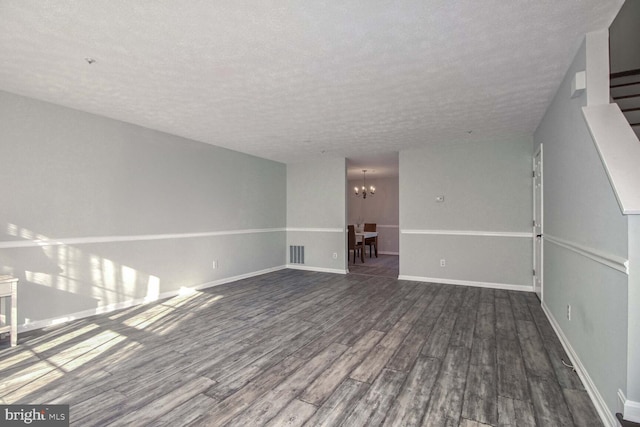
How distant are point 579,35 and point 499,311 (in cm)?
302

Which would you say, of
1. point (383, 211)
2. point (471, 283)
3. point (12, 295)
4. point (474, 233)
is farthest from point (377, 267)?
point (12, 295)

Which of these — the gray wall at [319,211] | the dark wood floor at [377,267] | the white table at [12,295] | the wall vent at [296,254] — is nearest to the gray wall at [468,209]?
the dark wood floor at [377,267]

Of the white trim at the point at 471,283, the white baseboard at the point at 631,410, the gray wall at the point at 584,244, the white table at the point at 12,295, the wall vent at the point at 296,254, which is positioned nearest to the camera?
the white baseboard at the point at 631,410

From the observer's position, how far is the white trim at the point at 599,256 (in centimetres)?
151

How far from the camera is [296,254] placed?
22.3 feet

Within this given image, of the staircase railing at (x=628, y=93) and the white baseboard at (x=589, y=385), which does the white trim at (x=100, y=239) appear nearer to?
the white baseboard at (x=589, y=385)

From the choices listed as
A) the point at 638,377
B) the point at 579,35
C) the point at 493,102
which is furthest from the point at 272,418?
the point at 493,102

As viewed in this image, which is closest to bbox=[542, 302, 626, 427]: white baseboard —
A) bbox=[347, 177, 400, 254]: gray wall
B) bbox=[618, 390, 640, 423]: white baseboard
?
bbox=[618, 390, 640, 423]: white baseboard

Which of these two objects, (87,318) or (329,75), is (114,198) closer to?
(87,318)

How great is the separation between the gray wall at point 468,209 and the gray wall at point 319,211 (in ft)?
4.36

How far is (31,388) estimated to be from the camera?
6.68ft

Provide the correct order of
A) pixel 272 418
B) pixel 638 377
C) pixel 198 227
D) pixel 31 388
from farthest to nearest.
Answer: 1. pixel 198 227
2. pixel 31 388
3. pixel 272 418
4. pixel 638 377

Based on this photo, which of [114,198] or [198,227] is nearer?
[114,198]

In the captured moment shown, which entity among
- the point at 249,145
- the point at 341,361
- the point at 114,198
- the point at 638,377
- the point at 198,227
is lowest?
the point at 341,361
